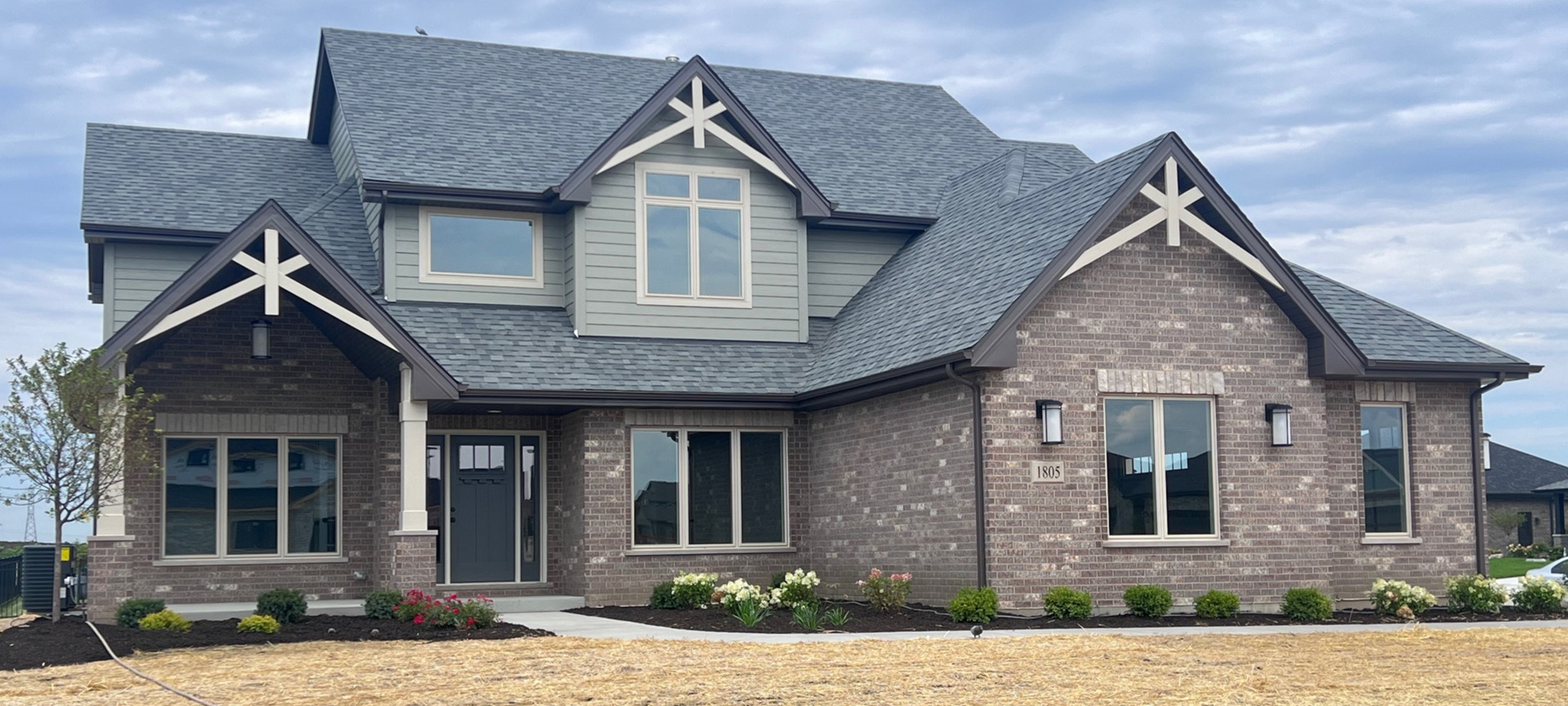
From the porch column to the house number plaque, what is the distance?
6990mm

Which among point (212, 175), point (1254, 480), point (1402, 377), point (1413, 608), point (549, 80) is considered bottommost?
point (1413, 608)

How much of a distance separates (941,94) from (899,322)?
956cm

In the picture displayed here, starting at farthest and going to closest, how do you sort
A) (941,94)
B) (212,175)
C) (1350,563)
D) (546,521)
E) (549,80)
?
(941,94) → (549,80) → (212,175) → (546,521) → (1350,563)

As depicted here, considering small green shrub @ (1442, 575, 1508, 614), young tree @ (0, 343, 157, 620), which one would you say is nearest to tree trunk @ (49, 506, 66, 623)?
young tree @ (0, 343, 157, 620)

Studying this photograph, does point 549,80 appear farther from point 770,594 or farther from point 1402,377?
point 1402,377

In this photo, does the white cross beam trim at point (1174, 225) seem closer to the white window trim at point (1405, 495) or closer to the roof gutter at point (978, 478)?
the roof gutter at point (978, 478)

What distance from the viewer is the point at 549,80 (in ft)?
80.1

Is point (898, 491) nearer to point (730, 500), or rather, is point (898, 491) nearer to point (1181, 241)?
point (730, 500)

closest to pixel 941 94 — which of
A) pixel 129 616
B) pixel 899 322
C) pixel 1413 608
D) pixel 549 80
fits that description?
pixel 549 80

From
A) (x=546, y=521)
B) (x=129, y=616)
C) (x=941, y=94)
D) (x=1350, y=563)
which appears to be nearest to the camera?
(x=129, y=616)

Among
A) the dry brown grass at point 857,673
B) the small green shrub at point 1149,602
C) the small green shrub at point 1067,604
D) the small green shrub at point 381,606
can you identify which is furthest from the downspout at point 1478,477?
the small green shrub at point 381,606

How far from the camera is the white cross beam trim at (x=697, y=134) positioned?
67.5ft

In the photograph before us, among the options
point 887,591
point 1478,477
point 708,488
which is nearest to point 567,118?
point 708,488

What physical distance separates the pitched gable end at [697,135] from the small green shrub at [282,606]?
6422 millimetres
